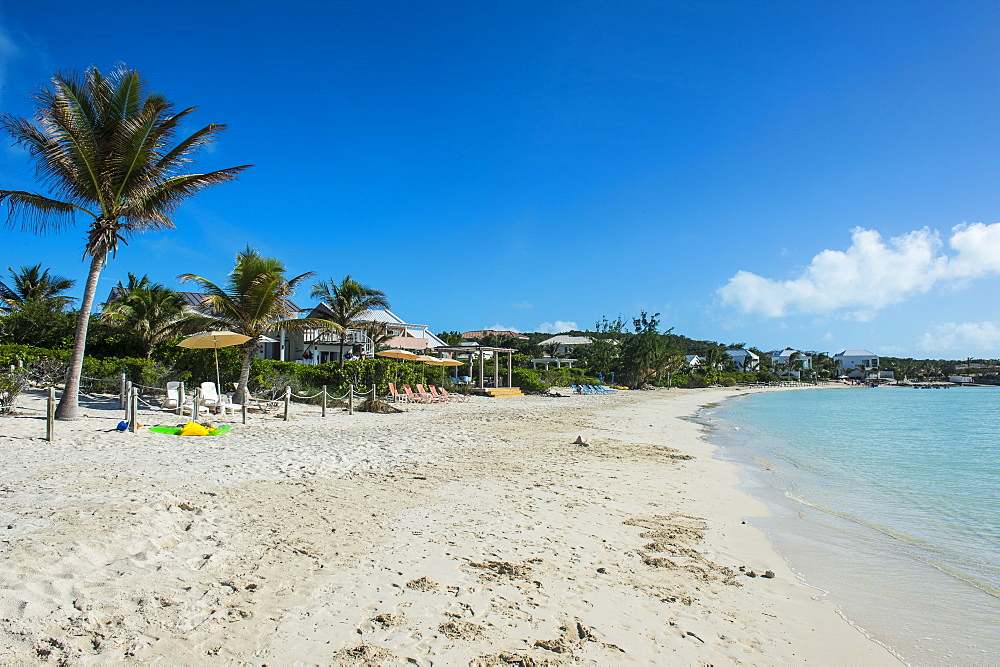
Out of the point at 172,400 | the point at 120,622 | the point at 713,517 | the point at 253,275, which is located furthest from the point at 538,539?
the point at 253,275

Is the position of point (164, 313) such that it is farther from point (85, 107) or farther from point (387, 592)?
point (387, 592)

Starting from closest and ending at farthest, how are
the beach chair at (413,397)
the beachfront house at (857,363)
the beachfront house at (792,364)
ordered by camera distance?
the beach chair at (413,397), the beachfront house at (792,364), the beachfront house at (857,363)

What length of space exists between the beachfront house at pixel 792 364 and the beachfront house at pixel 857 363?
11586mm

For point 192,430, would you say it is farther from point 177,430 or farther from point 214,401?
point 214,401

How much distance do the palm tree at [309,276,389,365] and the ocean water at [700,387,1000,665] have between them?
72.1ft

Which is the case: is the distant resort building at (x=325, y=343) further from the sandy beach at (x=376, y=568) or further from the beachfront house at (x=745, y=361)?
the beachfront house at (x=745, y=361)

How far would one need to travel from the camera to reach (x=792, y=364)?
108188 mm

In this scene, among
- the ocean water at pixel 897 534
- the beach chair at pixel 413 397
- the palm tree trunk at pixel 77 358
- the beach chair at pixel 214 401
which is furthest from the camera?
the beach chair at pixel 413 397

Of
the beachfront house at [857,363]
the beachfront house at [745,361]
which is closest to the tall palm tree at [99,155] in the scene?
the beachfront house at [745,361]

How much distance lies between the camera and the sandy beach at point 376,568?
10.5 feet

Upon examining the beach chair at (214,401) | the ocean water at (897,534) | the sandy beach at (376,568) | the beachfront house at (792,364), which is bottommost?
the ocean water at (897,534)

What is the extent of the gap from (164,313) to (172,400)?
10899 mm

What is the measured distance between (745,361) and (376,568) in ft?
358

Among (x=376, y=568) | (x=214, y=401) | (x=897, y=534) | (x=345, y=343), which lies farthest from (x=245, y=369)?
(x=345, y=343)
